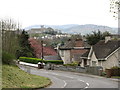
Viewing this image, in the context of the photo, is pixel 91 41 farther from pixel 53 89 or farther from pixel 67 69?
pixel 53 89

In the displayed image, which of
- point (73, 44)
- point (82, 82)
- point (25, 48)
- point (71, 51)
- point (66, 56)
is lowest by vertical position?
point (82, 82)

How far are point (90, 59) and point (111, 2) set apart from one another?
1099 inches

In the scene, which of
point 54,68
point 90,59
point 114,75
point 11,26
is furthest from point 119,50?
point 11,26

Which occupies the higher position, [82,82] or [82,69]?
[82,82]

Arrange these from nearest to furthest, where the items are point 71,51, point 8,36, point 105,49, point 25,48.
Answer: point 8,36 < point 105,49 < point 71,51 < point 25,48

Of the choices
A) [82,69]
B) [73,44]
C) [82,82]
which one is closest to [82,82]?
[82,82]

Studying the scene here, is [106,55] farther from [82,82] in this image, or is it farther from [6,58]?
[6,58]

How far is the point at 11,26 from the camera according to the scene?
121ft

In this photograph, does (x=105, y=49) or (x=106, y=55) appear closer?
(x=106, y=55)

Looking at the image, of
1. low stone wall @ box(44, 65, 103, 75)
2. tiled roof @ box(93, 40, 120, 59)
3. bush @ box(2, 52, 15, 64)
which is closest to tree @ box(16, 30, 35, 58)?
low stone wall @ box(44, 65, 103, 75)

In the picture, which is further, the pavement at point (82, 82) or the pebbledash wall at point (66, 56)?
the pebbledash wall at point (66, 56)

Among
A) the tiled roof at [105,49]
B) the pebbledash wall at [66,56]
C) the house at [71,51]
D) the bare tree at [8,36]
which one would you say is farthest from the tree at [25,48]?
the bare tree at [8,36]

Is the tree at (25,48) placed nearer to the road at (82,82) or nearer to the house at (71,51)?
the house at (71,51)

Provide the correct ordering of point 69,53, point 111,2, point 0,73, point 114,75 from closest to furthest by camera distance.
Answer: point 111,2 → point 0,73 → point 114,75 → point 69,53
